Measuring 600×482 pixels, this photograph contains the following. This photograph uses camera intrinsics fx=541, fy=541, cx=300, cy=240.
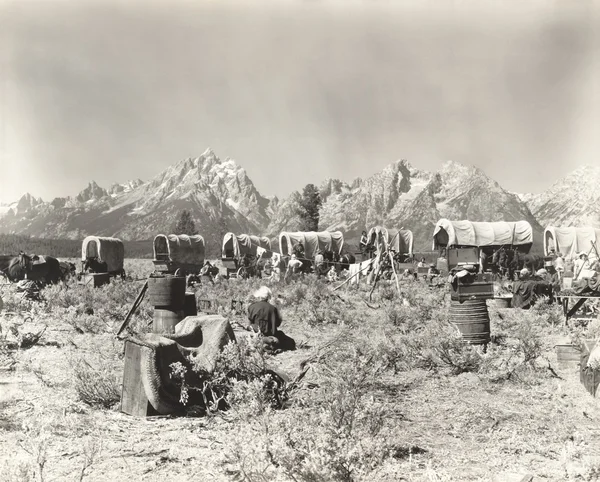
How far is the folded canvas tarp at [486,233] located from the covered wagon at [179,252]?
12.3 meters

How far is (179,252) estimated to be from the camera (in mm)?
26906

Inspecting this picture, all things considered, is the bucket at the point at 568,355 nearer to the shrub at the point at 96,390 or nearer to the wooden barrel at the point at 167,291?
the shrub at the point at 96,390

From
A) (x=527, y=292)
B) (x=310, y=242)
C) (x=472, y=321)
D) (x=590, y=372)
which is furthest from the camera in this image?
(x=310, y=242)

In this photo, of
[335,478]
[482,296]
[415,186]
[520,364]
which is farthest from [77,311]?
[415,186]

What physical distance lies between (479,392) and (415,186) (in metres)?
199

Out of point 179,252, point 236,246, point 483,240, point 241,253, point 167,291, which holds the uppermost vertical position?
point 483,240

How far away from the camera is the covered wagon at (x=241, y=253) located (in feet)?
85.3

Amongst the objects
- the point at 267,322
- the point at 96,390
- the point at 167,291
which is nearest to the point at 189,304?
the point at 167,291

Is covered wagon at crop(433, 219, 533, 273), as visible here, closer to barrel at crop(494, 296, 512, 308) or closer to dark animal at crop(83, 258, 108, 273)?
barrel at crop(494, 296, 512, 308)

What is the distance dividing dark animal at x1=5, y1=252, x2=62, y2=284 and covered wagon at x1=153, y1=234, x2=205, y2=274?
788 centimetres

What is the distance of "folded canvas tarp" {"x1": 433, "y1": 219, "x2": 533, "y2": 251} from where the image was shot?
23.0m

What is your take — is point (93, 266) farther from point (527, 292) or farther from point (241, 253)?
point (527, 292)

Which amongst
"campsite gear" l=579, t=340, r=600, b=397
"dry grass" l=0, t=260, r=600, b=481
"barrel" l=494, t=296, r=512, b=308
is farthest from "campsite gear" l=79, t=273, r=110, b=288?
"campsite gear" l=579, t=340, r=600, b=397

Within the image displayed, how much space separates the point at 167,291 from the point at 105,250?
16.6 metres
